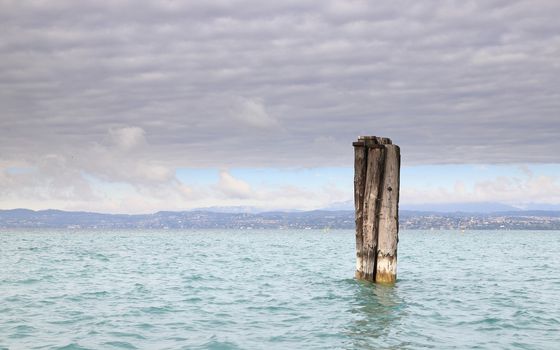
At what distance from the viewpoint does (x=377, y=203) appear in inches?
836

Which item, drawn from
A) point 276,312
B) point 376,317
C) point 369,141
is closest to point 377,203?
point 369,141

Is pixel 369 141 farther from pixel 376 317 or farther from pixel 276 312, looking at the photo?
pixel 276 312

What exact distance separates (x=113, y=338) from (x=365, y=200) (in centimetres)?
946

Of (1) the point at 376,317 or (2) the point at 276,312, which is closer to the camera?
(1) the point at 376,317

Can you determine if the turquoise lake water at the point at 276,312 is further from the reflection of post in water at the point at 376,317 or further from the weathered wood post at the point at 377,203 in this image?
the weathered wood post at the point at 377,203

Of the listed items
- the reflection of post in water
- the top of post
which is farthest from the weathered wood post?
the reflection of post in water

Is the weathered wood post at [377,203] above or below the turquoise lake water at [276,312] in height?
above

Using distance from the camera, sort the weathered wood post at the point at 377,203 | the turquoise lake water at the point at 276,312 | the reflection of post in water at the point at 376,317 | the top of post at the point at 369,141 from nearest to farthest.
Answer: the reflection of post in water at the point at 376,317
the turquoise lake water at the point at 276,312
the weathered wood post at the point at 377,203
the top of post at the point at 369,141

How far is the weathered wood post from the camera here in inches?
834

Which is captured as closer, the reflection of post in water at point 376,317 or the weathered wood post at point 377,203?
the reflection of post in water at point 376,317

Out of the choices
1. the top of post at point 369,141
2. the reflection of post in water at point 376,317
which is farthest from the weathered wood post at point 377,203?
the reflection of post in water at point 376,317

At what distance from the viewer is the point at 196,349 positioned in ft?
45.3

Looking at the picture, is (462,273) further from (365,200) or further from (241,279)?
(365,200)

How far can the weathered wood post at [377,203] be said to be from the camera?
69.5 ft
